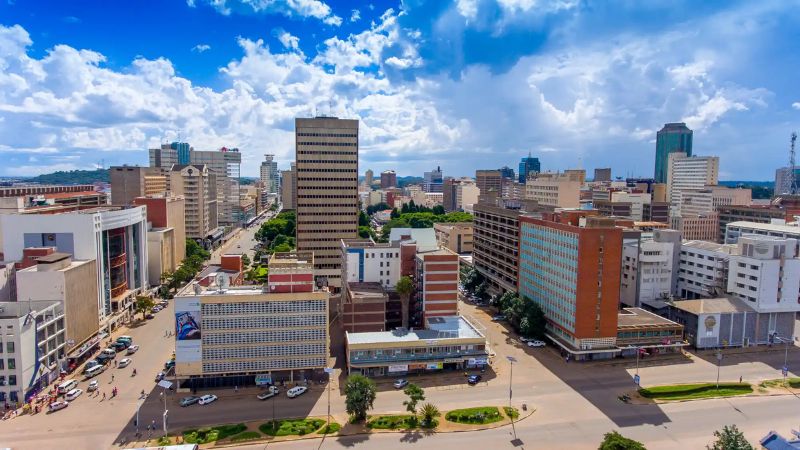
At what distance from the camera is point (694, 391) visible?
63625 millimetres

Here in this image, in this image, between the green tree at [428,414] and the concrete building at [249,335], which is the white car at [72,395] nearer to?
the concrete building at [249,335]

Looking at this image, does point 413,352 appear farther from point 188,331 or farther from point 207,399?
point 188,331

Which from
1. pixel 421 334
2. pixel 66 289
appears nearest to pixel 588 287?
pixel 421 334

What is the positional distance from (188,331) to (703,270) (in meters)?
87.1

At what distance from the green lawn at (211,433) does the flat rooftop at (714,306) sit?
68.8m

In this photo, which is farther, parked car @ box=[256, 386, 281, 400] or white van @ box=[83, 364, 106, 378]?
white van @ box=[83, 364, 106, 378]

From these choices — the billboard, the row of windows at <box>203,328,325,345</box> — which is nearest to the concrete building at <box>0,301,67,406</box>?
the billboard

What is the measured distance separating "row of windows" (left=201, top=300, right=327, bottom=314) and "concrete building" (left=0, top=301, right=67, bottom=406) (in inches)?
807

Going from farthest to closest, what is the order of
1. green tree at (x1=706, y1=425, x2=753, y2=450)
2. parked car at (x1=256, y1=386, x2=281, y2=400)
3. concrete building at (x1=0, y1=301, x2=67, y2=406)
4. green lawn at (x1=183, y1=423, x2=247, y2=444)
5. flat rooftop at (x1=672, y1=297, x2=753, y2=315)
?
1. flat rooftop at (x1=672, y1=297, x2=753, y2=315)
2. parked car at (x1=256, y1=386, x2=281, y2=400)
3. concrete building at (x1=0, y1=301, x2=67, y2=406)
4. green lawn at (x1=183, y1=423, x2=247, y2=444)
5. green tree at (x1=706, y1=425, x2=753, y2=450)

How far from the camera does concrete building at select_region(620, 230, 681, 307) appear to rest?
299 ft

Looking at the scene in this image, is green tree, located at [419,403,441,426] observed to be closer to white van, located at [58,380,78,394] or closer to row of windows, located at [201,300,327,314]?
row of windows, located at [201,300,327,314]

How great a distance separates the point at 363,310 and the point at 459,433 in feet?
84.8

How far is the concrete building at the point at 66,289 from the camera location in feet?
225

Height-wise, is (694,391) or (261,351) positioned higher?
Answer: (261,351)
